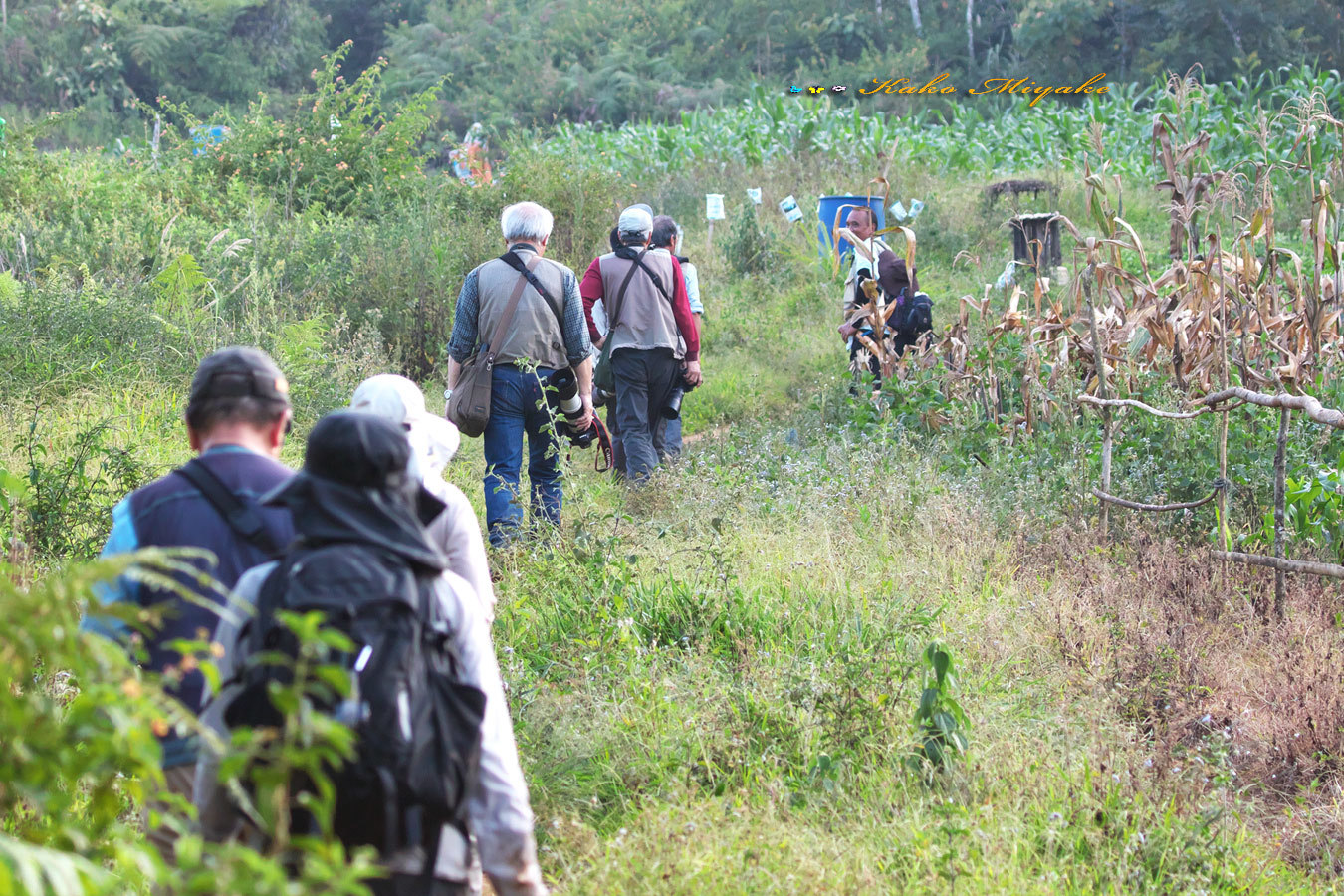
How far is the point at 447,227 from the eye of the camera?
12.0m

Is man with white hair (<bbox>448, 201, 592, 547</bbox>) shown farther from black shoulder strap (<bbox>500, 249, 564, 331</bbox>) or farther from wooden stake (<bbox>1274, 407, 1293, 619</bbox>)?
wooden stake (<bbox>1274, 407, 1293, 619</bbox>)

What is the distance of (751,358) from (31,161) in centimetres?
756

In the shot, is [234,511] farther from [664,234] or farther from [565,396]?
[664,234]

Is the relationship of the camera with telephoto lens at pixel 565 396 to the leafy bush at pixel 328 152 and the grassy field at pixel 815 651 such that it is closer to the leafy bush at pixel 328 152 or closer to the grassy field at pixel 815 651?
the grassy field at pixel 815 651

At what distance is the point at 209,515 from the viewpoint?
2457 millimetres

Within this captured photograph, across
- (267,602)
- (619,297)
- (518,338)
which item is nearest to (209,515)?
(267,602)

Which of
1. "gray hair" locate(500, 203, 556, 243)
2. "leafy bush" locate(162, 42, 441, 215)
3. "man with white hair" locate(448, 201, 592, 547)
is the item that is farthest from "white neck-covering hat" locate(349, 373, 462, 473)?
"leafy bush" locate(162, 42, 441, 215)

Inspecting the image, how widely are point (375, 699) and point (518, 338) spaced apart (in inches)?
159

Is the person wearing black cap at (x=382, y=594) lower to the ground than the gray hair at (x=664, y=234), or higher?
lower

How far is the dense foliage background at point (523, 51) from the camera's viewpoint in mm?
38375

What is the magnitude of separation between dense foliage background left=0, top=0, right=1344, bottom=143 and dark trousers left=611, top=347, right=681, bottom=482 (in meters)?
29.9

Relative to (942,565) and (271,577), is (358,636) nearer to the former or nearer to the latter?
(271,577)

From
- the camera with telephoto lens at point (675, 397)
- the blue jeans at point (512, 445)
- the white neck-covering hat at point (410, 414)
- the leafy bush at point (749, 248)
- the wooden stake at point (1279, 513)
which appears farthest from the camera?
the leafy bush at point (749, 248)

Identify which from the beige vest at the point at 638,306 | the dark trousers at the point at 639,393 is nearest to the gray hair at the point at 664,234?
the beige vest at the point at 638,306
